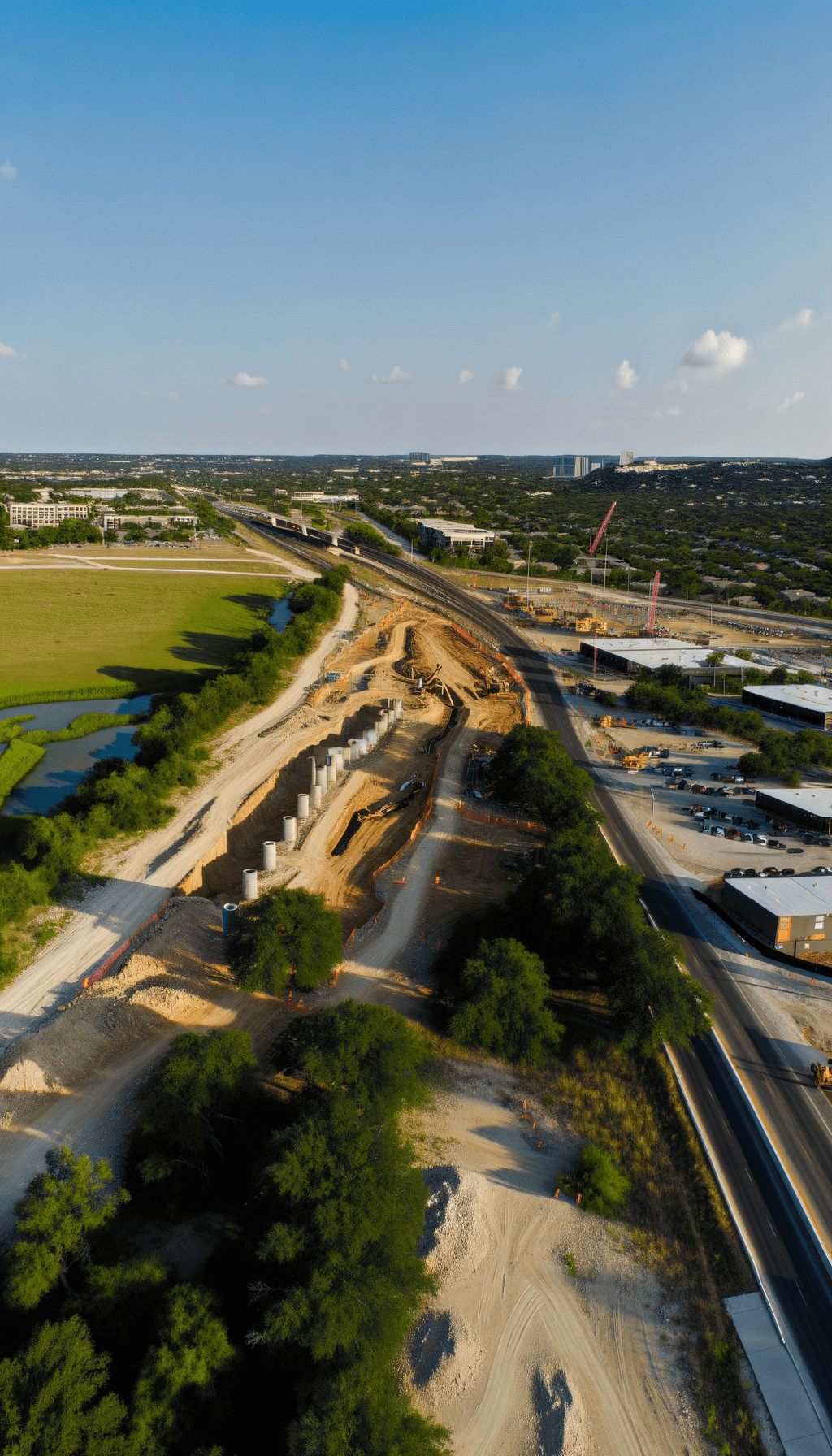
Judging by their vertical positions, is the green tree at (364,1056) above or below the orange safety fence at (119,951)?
above

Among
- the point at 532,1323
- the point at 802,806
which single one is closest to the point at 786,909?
the point at 802,806

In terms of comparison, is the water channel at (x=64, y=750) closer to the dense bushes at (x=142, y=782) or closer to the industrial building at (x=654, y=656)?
the dense bushes at (x=142, y=782)

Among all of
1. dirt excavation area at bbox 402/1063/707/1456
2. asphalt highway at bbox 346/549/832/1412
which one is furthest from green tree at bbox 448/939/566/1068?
asphalt highway at bbox 346/549/832/1412

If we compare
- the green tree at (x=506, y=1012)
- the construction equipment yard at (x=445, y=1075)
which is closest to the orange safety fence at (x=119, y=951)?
the construction equipment yard at (x=445, y=1075)

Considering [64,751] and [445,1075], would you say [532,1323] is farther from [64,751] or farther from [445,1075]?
[64,751]

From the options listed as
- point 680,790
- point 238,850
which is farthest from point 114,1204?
point 680,790

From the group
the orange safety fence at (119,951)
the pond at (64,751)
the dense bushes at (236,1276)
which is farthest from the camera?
the pond at (64,751)

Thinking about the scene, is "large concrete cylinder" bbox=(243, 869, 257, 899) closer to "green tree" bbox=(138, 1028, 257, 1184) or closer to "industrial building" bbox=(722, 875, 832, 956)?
"green tree" bbox=(138, 1028, 257, 1184)
